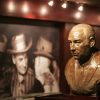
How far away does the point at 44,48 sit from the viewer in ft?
13.9

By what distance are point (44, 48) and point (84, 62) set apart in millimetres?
1295

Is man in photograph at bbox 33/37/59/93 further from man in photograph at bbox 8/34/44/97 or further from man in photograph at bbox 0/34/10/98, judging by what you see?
man in photograph at bbox 0/34/10/98

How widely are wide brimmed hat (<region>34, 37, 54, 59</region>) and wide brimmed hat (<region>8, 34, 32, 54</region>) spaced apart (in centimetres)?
16

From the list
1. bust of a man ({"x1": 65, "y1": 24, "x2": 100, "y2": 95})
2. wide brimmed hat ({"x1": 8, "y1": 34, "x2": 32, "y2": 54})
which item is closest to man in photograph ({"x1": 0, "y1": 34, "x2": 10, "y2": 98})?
wide brimmed hat ({"x1": 8, "y1": 34, "x2": 32, "y2": 54})

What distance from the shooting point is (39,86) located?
13.6 feet

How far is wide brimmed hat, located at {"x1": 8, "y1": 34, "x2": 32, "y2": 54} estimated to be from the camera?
3955 millimetres

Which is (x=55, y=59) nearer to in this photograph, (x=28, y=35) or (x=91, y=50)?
(x=28, y=35)

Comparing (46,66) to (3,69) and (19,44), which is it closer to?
(19,44)

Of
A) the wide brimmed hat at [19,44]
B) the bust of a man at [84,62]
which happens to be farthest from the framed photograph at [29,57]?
the bust of a man at [84,62]

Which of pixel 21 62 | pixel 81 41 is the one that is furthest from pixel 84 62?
pixel 21 62

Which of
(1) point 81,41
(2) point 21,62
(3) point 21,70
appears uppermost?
(1) point 81,41

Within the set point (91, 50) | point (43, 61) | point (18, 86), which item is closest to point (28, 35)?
point (43, 61)

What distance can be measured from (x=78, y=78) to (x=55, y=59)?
54.4 inches

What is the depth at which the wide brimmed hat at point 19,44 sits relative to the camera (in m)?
3.96
